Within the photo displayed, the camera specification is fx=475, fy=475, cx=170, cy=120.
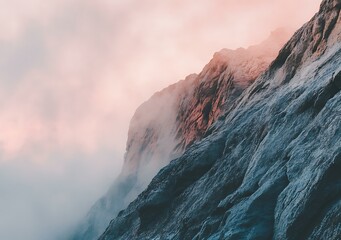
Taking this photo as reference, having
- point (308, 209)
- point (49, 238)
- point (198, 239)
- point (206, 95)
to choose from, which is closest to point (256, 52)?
point (206, 95)

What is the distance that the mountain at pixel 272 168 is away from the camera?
18500 millimetres

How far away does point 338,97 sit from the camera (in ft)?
70.6

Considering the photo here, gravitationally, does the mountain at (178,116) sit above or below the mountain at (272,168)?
above

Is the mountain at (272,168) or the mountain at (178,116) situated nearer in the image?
the mountain at (272,168)

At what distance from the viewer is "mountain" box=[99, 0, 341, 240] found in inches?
728

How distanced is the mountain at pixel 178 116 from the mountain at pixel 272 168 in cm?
992

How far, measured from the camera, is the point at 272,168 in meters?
23.4

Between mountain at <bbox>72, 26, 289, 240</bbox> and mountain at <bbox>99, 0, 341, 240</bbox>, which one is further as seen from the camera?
mountain at <bbox>72, 26, 289, 240</bbox>

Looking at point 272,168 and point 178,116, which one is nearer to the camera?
point 272,168

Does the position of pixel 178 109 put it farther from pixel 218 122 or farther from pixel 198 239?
pixel 198 239

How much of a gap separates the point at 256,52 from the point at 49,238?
121m

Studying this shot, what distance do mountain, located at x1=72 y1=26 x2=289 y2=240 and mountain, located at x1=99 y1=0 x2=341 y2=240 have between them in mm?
9919

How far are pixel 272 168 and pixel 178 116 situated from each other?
5519 cm

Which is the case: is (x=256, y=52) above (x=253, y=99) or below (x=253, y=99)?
above
